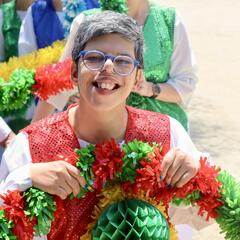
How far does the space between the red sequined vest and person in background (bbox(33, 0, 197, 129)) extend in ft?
2.42

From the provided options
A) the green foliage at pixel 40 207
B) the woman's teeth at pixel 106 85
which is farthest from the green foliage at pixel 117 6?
the green foliage at pixel 40 207

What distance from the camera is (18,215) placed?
72.2 inches

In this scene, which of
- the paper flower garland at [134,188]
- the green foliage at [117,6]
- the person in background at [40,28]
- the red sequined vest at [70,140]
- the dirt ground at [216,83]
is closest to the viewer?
the paper flower garland at [134,188]

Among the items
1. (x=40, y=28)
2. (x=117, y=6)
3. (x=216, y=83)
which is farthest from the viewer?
(x=216, y=83)

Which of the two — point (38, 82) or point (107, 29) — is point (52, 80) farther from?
point (107, 29)

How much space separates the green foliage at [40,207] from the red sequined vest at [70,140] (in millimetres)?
89

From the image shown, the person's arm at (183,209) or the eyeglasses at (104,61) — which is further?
the person's arm at (183,209)

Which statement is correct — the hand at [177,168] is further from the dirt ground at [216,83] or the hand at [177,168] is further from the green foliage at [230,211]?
the dirt ground at [216,83]

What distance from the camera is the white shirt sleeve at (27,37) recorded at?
3.75m

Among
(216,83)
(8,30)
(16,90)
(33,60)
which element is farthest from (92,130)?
(216,83)

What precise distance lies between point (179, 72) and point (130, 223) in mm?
1339

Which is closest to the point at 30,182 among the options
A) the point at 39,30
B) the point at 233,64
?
the point at 39,30

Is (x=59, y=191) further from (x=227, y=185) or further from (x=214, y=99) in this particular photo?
(x=214, y=99)

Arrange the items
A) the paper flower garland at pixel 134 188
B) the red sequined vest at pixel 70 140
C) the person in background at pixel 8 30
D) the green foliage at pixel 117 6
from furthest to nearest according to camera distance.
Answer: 1. the person in background at pixel 8 30
2. the green foliage at pixel 117 6
3. the red sequined vest at pixel 70 140
4. the paper flower garland at pixel 134 188
